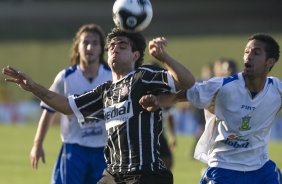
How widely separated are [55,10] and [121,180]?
129ft

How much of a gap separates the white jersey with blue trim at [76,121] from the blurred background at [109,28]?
2880cm

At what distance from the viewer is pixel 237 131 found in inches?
287

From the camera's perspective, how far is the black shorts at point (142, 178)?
6.62 meters

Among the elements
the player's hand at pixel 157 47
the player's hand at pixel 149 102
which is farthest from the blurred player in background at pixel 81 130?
the player's hand at pixel 157 47

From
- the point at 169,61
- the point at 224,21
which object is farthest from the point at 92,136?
the point at 224,21

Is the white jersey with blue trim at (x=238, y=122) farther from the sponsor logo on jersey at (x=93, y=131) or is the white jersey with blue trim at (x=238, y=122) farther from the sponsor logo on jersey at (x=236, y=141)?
the sponsor logo on jersey at (x=93, y=131)

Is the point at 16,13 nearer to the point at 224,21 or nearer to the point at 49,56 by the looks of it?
the point at 49,56

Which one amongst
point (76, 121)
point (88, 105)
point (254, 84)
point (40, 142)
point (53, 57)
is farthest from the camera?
point (53, 57)

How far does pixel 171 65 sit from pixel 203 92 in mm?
890

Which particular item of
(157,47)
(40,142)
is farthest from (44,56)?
(157,47)

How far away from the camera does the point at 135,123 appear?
670 cm

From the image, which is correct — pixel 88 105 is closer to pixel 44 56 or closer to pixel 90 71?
pixel 90 71

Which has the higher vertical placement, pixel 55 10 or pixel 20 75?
pixel 55 10

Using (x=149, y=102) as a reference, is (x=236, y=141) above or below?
below
